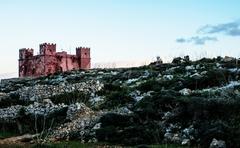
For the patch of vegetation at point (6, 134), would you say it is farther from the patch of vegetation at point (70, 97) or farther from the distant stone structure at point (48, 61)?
the distant stone structure at point (48, 61)

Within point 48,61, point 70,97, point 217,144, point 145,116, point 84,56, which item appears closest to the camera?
point 217,144

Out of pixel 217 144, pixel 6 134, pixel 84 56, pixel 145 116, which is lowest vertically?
pixel 6 134

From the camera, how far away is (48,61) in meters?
87.5

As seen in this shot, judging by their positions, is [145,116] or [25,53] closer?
[145,116]

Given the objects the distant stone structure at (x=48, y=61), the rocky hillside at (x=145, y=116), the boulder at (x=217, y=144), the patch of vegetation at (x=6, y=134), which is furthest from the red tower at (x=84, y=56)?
the boulder at (x=217, y=144)

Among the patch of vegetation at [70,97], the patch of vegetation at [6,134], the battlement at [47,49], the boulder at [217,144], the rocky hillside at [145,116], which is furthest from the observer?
the battlement at [47,49]

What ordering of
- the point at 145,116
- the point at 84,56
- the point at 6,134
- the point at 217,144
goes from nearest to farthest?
the point at 217,144, the point at 145,116, the point at 6,134, the point at 84,56

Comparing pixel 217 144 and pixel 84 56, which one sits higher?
pixel 84 56

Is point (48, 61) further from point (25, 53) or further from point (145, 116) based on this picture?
point (145, 116)

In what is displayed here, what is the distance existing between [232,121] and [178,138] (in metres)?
2.45

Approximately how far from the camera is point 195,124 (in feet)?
76.2

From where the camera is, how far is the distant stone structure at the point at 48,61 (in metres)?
87.6

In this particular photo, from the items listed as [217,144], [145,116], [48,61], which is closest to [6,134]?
[145,116]

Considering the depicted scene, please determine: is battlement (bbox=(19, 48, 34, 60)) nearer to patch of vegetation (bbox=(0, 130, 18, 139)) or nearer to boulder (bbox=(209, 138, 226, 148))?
patch of vegetation (bbox=(0, 130, 18, 139))
